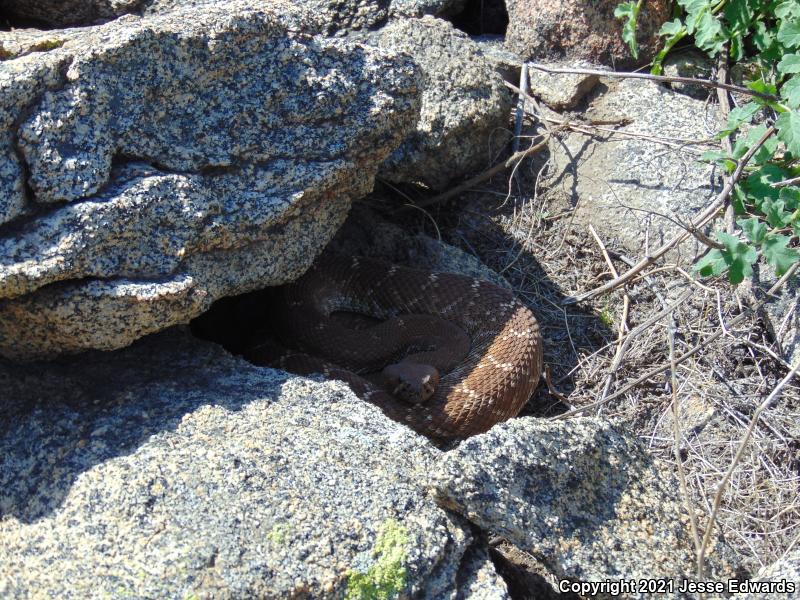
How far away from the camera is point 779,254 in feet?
11.4

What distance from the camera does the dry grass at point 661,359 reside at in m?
3.52

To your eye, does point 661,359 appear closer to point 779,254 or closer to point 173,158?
point 779,254

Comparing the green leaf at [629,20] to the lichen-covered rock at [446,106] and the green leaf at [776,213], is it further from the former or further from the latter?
the green leaf at [776,213]

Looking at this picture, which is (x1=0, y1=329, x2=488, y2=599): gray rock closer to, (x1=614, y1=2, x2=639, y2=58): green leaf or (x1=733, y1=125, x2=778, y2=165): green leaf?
(x1=733, y1=125, x2=778, y2=165): green leaf

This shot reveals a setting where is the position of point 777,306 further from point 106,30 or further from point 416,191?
point 106,30

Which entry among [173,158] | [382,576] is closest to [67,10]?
[173,158]

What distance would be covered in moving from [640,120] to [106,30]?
9.96ft

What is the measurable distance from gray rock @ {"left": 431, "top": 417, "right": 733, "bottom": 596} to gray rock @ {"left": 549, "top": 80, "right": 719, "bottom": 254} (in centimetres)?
182

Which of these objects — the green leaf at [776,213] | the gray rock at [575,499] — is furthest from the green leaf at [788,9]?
the gray rock at [575,499]

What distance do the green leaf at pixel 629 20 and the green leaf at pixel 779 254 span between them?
1644 millimetres

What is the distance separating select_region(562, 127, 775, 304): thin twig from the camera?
4078 millimetres

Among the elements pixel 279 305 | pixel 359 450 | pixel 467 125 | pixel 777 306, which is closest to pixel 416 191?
pixel 467 125

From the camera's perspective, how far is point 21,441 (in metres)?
2.77

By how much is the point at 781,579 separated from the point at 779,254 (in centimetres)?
135
